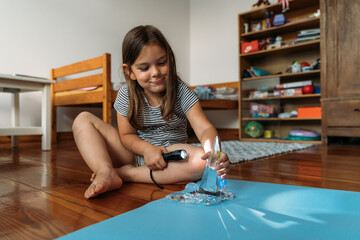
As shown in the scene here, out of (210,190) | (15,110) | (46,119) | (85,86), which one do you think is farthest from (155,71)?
(15,110)

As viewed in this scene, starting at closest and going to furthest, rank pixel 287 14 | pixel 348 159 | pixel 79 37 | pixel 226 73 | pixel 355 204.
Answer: pixel 355 204 → pixel 348 159 → pixel 79 37 → pixel 287 14 → pixel 226 73

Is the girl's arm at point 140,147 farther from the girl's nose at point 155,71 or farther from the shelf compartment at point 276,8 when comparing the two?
the shelf compartment at point 276,8

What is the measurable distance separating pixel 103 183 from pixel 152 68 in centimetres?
34

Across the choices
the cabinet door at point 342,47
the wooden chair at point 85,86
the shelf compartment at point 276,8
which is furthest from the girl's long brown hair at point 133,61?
the shelf compartment at point 276,8

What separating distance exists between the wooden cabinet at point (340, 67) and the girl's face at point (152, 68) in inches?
64.7

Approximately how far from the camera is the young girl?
755 mm

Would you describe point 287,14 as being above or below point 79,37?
above

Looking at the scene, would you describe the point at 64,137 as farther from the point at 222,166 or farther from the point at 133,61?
the point at 222,166

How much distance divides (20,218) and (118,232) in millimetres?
223

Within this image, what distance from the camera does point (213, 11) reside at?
10.8ft

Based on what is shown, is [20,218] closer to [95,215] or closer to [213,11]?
[95,215]

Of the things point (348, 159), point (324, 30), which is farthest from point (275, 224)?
point (324, 30)

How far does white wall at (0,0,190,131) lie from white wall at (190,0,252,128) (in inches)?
25.8

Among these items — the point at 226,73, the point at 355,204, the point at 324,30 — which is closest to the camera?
the point at 355,204
